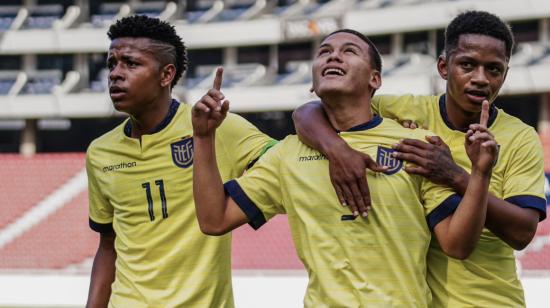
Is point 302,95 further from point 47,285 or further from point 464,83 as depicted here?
point 464,83

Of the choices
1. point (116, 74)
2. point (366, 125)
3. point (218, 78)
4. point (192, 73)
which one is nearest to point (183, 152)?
point (116, 74)

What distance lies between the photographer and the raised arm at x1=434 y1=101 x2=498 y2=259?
2.91m

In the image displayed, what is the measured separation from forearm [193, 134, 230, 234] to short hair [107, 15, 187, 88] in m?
0.98

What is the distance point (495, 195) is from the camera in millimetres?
3307

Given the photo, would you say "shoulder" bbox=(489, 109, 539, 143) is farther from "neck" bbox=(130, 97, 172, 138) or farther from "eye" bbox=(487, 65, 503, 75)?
"neck" bbox=(130, 97, 172, 138)

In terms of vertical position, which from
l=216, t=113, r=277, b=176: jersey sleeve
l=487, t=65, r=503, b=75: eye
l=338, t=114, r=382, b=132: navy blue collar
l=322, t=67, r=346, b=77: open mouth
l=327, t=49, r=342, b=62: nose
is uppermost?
l=327, t=49, r=342, b=62: nose

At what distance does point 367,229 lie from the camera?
9.96 ft

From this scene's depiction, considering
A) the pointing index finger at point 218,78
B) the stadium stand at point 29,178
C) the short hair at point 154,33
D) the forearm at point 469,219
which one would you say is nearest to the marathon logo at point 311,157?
the pointing index finger at point 218,78

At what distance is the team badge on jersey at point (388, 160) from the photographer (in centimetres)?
309

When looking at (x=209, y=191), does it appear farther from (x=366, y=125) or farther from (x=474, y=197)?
(x=474, y=197)

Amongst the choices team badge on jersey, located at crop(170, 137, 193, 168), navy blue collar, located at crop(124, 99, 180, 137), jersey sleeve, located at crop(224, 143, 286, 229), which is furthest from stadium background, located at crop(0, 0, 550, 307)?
jersey sleeve, located at crop(224, 143, 286, 229)

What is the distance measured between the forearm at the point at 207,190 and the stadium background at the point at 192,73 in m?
16.2

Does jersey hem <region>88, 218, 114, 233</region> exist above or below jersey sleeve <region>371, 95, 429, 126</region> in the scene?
below

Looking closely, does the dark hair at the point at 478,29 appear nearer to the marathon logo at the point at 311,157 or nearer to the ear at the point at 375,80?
the ear at the point at 375,80
